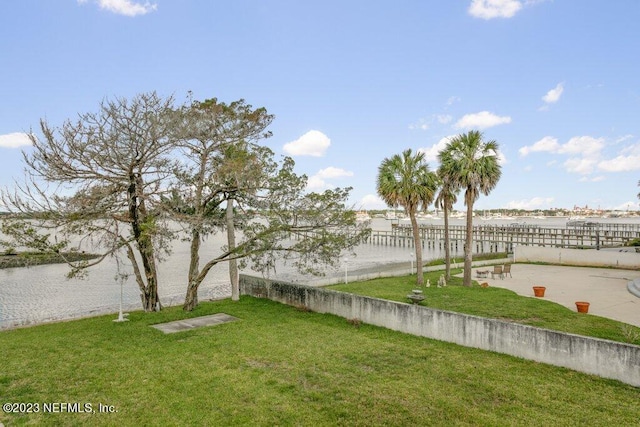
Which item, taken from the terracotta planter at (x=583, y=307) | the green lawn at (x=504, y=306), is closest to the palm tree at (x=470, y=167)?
the green lawn at (x=504, y=306)

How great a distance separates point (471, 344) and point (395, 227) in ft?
216

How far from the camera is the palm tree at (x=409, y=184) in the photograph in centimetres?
1966

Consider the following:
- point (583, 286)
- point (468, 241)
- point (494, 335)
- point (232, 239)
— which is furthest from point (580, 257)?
point (232, 239)

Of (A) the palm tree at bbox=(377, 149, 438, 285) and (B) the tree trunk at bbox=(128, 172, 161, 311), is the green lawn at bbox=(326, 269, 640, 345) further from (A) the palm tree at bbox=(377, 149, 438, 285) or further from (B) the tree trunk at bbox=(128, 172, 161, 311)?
(B) the tree trunk at bbox=(128, 172, 161, 311)

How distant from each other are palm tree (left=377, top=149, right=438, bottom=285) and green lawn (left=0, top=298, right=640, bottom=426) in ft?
31.9

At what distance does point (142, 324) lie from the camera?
506 inches

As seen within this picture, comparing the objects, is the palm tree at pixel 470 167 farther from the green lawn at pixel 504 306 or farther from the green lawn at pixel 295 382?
the green lawn at pixel 295 382

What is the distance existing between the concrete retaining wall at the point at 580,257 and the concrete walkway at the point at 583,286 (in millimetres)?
1234

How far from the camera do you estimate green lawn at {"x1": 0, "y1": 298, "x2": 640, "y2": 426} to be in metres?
6.20

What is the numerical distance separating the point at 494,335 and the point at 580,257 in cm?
2276

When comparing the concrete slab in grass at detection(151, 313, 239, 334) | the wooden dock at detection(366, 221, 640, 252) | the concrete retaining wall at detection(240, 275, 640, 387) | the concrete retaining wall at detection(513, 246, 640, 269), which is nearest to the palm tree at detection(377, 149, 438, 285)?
the concrete retaining wall at detection(240, 275, 640, 387)

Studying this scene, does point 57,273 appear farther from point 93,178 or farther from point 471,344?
point 471,344

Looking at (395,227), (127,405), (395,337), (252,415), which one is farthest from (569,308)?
(395,227)

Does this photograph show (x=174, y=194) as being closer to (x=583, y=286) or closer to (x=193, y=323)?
(x=193, y=323)
